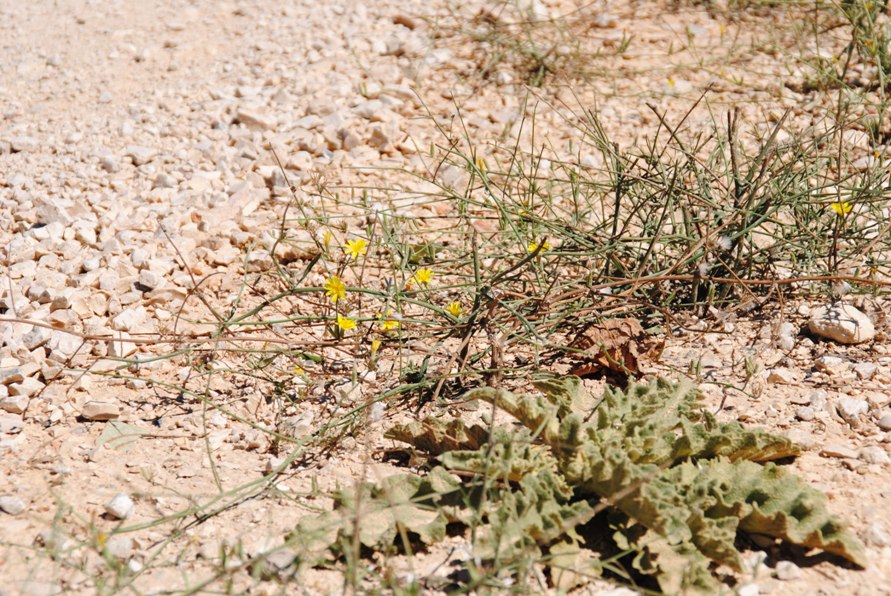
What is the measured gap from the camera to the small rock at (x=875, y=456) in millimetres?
2221

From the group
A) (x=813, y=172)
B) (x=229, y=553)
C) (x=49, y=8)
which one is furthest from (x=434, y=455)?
(x=49, y=8)

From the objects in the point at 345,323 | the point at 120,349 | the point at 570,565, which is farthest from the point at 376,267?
the point at 570,565

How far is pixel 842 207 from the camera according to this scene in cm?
276

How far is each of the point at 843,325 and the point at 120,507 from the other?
2.02m

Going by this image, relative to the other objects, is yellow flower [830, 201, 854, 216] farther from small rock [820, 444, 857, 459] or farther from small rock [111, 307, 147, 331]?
small rock [111, 307, 147, 331]

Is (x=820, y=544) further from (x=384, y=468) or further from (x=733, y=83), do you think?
(x=733, y=83)

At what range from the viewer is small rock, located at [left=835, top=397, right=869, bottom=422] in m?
2.38

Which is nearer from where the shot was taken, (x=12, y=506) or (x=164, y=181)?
(x=12, y=506)

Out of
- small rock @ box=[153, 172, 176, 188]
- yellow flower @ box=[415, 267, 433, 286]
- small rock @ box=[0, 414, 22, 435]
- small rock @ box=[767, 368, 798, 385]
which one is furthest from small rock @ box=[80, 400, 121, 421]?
small rock @ box=[767, 368, 798, 385]

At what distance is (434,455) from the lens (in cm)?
233

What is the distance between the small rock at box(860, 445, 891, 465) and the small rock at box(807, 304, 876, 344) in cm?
50

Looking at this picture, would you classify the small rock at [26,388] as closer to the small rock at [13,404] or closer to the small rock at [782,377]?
the small rock at [13,404]

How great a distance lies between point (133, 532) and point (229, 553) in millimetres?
267

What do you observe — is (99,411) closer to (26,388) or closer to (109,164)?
(26,388)
